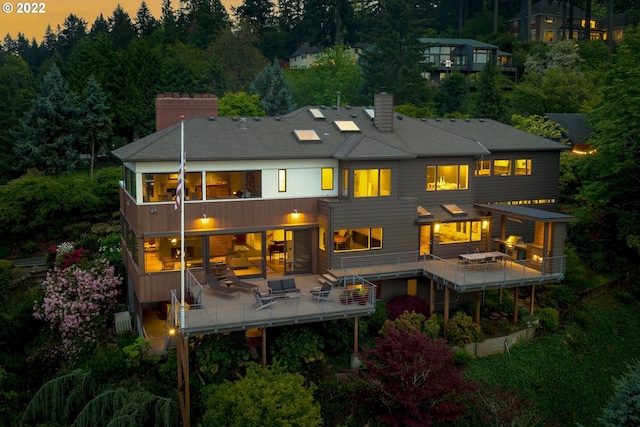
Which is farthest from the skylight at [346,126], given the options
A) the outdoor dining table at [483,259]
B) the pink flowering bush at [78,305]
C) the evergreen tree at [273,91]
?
the evergreen tree at [273,91]

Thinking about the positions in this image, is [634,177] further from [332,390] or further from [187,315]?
[187,315]

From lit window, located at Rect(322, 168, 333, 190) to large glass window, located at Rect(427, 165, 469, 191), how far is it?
5000 mm

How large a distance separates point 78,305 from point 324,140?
1261cm

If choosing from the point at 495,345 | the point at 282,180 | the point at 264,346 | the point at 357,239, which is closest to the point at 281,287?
the point at 264,346

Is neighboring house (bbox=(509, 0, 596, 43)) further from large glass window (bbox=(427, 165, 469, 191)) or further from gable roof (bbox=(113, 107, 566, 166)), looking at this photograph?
large glass window (bbox=(427, 165, 469, 191))

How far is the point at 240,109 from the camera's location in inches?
1997

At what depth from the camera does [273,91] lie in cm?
5619

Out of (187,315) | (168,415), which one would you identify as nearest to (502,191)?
→ (187,315)

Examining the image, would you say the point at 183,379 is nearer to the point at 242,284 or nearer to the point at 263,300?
the point at 263,300

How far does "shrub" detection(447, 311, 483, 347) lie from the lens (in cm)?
2258

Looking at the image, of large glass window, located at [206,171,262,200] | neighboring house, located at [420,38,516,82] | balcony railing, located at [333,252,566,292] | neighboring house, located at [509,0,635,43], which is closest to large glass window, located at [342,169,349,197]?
balcony railing, located at [333,252,566,292]

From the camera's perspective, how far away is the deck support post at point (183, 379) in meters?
18.5

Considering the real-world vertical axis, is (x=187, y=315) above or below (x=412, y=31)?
below

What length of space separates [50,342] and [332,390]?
12699 mm
